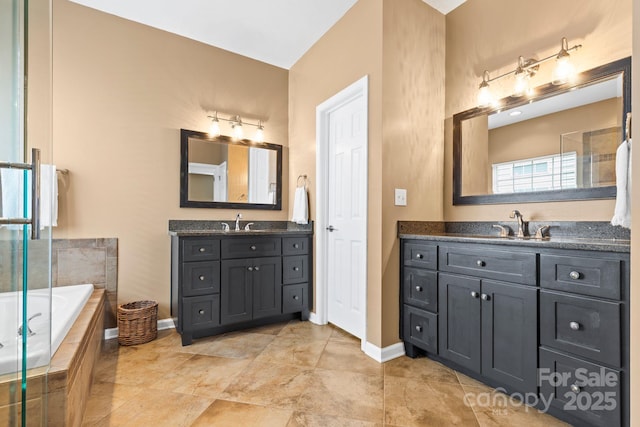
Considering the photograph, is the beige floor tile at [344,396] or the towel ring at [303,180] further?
the towel ring at [303,180]

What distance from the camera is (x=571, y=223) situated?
178 cm

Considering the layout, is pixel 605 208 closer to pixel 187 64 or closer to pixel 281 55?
pixel 281 55

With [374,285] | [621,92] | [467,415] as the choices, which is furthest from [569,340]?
[621,92]

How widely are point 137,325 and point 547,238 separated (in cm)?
298

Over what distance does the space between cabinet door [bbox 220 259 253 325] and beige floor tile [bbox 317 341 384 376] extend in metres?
0.81

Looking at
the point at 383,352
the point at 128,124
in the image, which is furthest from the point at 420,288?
the point at 128,124

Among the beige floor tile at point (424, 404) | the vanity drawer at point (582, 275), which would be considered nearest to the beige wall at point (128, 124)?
the beige floor tile at point (424, 404)

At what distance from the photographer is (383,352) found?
213cm

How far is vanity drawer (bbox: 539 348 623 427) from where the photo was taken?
1.23 metres

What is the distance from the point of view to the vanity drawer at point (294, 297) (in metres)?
2.85

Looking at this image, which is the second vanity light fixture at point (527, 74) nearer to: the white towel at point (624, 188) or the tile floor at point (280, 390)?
the white towel at point (624, 188)

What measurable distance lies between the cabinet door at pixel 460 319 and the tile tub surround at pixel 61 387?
1965 millimetres

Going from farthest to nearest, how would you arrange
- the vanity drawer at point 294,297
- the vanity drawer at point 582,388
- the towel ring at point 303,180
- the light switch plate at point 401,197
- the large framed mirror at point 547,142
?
the towel ring at point 303,180 → the vanity drawer at point 294,297 → the light switch plate at point 401,197 → the large framed mirror at point 547,142 → the vanity drawer at point 582,388

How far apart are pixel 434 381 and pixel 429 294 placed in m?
0.52
